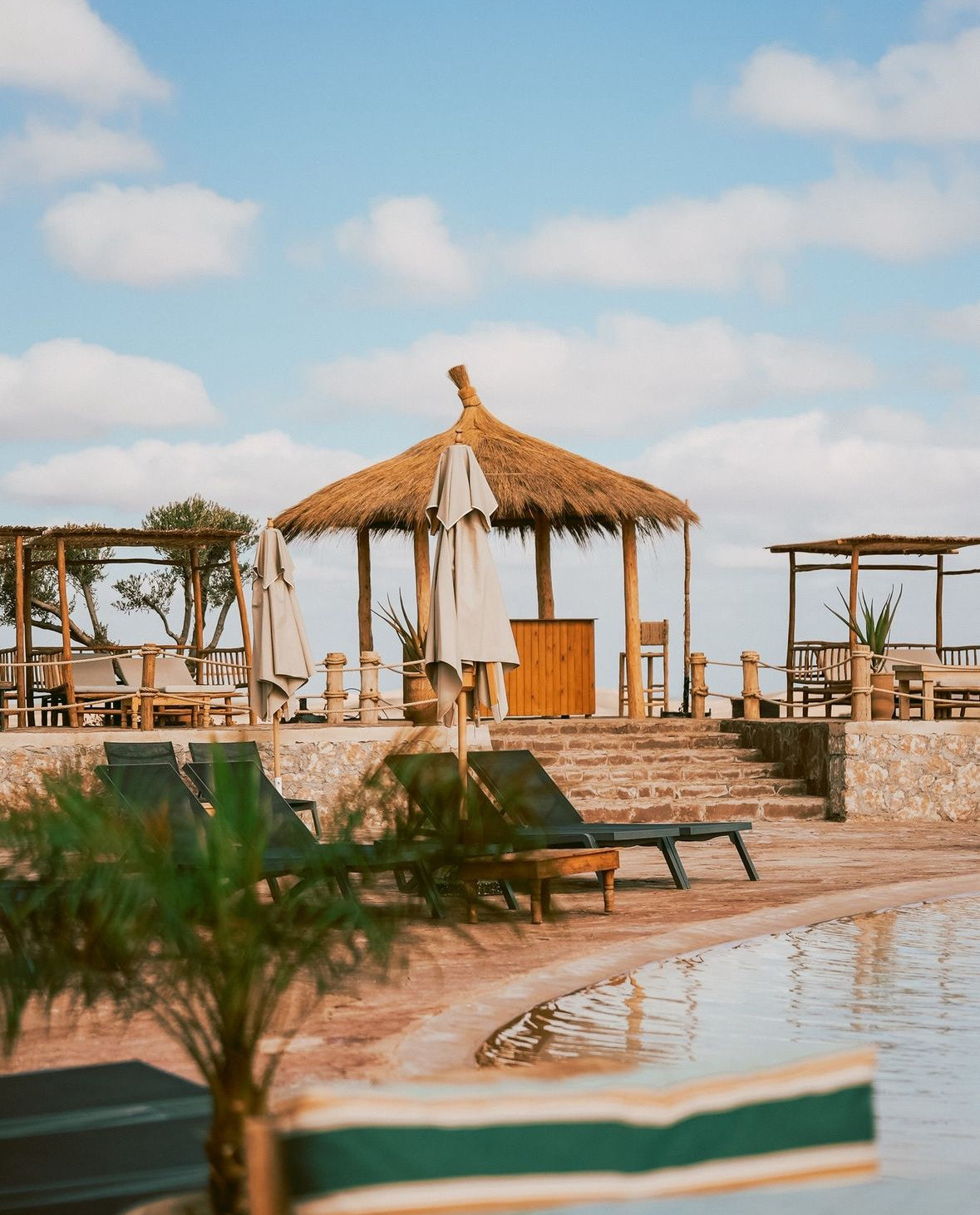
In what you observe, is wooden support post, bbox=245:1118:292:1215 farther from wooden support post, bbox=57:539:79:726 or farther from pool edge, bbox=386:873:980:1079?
wooden support post, bbox=57:539:79:726

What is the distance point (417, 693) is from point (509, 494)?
8.34ft

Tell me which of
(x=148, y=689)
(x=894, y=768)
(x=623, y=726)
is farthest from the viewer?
(x=623, y=726)

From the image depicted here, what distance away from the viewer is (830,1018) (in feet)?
18.7

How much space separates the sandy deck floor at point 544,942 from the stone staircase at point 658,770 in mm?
1380

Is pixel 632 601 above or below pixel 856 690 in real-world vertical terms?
above

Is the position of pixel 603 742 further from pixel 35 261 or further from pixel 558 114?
pixel 35 261

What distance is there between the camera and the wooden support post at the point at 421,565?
59.8 ft

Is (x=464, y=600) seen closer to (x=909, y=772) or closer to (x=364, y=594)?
(x=909, y=772)

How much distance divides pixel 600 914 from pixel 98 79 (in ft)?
50.7

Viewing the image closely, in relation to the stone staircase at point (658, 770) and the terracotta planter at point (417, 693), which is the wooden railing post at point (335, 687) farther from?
the stone staircase at point (658, 770)

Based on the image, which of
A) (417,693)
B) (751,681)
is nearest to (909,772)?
(751,681)

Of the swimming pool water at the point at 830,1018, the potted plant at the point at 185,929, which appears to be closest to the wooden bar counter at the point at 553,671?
the swimming pool water at the point at 830,1018

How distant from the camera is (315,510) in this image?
18297 mm

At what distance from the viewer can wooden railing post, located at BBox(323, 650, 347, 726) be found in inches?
610
